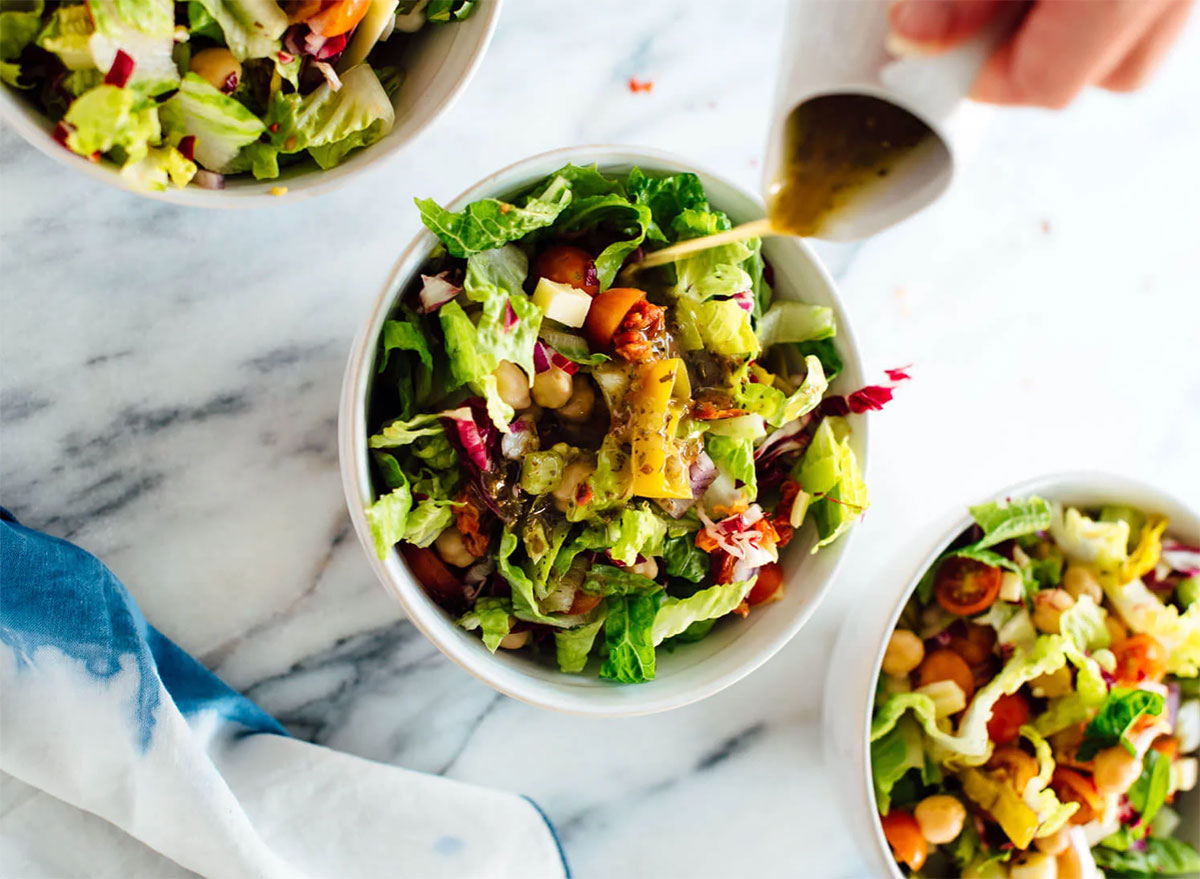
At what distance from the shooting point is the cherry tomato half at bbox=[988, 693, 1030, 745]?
64.6 inches

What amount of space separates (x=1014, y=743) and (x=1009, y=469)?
439 millimetres

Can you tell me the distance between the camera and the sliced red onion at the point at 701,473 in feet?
4.39

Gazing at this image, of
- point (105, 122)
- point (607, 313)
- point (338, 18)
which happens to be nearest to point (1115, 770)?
point (607, 313)

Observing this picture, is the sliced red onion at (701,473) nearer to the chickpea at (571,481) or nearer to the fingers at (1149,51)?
the chickpea at (571,481)

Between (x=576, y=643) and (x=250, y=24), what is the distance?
81 centimetres

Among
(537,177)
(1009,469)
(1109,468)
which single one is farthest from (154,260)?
(1109,468)

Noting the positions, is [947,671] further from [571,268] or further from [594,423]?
[571,268]

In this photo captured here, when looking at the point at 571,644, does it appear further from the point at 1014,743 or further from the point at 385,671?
the point at 1014,743

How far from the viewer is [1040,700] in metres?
1.68

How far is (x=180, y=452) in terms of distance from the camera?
154 cm

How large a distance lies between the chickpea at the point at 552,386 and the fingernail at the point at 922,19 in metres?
0.56

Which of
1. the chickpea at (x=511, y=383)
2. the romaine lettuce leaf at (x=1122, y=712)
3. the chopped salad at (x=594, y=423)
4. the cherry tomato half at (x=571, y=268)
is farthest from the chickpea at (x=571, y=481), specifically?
the romaine lettuce leaf at (x=1122, y=712)

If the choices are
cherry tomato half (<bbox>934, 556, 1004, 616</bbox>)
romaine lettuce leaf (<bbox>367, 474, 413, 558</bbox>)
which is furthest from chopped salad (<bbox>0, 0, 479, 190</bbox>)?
cherry tomato half (<bbox>934, 556, 1004, 616</bbox>)

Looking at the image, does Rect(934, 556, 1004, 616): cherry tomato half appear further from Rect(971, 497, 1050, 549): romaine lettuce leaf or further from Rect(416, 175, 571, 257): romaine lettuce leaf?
Rect(416, 175, 571, 257): romaine lettuce leaf
